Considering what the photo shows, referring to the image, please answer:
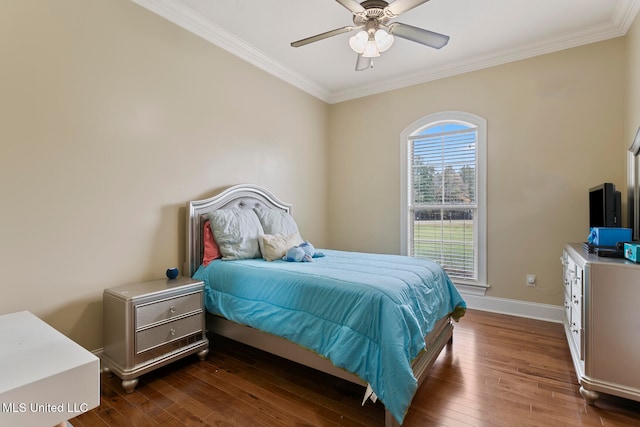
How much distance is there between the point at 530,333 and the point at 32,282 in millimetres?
3976

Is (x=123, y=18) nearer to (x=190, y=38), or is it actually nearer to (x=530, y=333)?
(x=190, y=38)

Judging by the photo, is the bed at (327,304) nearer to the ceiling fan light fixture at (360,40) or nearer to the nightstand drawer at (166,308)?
the nightstand drawer at (166,308)

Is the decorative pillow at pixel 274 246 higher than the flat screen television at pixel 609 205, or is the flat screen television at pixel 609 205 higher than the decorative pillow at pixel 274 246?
the flat screen television at pixel 609 205

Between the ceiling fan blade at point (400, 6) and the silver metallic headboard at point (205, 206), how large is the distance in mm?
2022

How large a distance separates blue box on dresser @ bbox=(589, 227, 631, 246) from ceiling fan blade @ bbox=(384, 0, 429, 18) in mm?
1971

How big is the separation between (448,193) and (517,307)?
4.81 ft

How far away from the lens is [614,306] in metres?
1.84

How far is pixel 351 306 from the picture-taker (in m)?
1.82

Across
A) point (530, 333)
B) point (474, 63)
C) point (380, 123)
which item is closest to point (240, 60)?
point (380, 123)

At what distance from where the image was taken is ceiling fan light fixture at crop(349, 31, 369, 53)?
91.4 inches

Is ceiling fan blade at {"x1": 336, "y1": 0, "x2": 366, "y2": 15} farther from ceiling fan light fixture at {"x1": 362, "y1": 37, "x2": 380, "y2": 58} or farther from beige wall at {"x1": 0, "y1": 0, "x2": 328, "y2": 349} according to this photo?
beige wall at {"x1": 0, "y1": 0, "x2": 328, "y2": 349}

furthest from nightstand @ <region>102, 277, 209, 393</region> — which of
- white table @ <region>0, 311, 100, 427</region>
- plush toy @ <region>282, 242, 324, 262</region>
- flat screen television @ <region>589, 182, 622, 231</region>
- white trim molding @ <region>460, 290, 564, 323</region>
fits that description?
flat screen television @ <region>589, 182, 622, 231</region>

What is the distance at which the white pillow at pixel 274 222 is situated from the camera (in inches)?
125

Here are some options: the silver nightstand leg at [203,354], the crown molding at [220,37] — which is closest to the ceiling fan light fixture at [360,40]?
the crown molding at [220,37]
